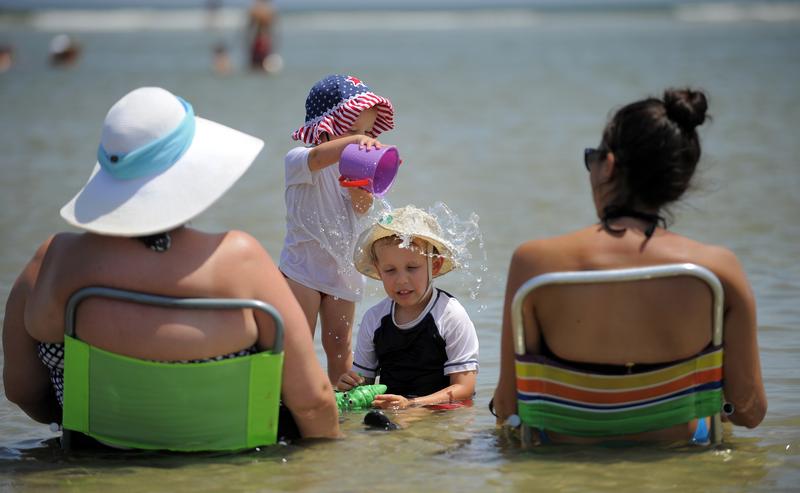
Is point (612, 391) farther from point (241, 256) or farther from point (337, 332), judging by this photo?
point (337, 332)

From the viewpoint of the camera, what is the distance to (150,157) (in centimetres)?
357

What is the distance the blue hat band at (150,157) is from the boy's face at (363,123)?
1.44m

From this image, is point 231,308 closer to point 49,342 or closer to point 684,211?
point 49,342

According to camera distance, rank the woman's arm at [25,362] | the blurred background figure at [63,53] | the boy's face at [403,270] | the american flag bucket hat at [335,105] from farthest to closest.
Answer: the blurred background figure at [63,53] < the american flag bucket hat at [335,105] < the boy's face at [403,270] < the woman's arm at [25,362]

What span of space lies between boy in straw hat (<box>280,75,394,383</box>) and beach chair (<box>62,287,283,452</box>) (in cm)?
126

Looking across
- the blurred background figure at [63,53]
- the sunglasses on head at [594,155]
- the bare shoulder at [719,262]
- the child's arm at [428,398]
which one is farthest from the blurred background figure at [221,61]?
Answer: the bare shoulder at [719,262]

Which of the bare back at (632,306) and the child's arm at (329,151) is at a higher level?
the child's arm at (329,151)

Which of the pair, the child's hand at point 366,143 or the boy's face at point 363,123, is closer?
the child's hand at point 366,143

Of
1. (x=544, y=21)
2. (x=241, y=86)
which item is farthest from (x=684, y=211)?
(x=544, y=21)

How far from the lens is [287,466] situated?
384 centimetres

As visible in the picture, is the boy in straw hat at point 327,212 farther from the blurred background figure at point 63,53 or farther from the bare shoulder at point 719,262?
the blurred background figure at point 63,53

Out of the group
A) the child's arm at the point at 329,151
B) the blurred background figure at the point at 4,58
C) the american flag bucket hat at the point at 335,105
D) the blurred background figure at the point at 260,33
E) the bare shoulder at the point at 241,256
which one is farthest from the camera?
the blurred background figure at the point at 4,58

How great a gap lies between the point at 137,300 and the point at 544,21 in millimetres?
73487

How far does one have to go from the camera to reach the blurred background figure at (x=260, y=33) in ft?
95.5
